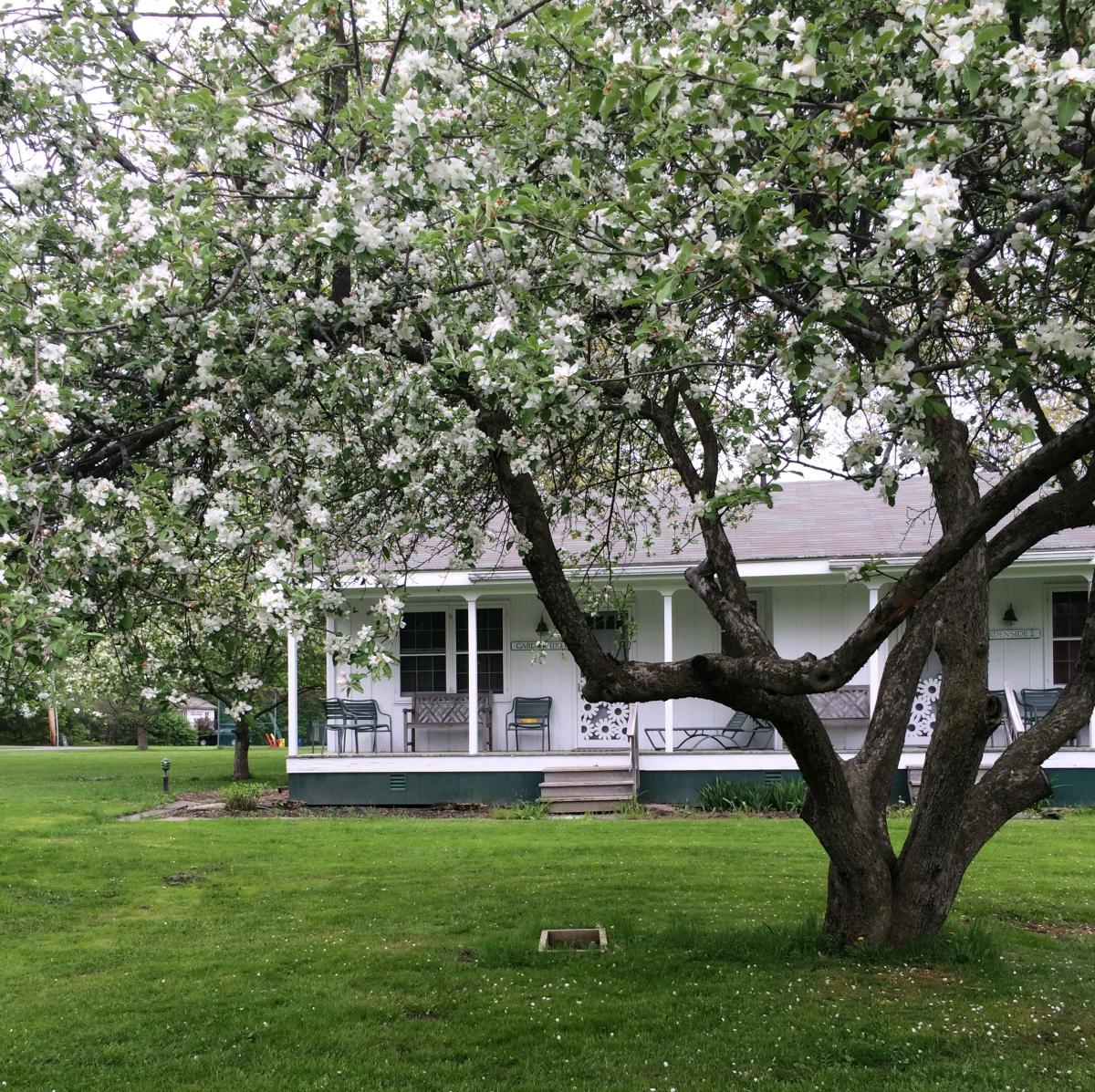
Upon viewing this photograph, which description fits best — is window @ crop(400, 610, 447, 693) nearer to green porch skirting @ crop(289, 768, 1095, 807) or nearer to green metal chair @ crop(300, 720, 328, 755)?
green metal chair @ crop(300, 720, 328, 755)

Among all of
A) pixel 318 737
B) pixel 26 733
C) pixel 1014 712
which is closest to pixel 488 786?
pixel 318 737

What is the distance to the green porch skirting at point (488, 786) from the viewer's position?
14.5 m

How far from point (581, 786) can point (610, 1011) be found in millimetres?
8849

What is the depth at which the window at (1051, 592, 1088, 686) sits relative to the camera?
51.8 feet

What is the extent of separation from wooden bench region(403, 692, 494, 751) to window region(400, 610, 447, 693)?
50 cm

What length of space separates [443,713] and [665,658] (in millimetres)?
3570

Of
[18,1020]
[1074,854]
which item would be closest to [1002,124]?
[18,1020]

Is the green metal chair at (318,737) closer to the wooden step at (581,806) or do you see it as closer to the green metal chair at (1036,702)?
the wooden step at (581,806)

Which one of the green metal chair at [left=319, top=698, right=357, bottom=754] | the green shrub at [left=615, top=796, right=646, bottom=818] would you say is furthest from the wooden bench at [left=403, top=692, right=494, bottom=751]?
the green shrub at [left=615, top=796, right=646, bottom=818]

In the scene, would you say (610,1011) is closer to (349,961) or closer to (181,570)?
(349,961)

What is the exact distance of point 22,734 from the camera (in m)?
43.8

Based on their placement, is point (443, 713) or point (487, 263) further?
point (443, 713)

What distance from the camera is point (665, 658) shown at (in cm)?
1616

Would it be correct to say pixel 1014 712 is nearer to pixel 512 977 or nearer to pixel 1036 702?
pixel 1036 702
